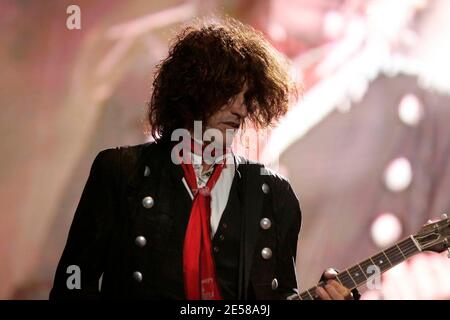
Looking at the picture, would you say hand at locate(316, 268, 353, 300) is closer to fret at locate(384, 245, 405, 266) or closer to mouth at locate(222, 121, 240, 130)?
fret at locate(384, 245, 405, 266)

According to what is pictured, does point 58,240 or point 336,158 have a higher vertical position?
point 336,158

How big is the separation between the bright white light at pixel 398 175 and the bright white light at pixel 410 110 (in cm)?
17

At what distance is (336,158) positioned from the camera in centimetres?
302

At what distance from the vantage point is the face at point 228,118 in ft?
6.82

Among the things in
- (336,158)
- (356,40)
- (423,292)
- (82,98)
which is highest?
(356,40)

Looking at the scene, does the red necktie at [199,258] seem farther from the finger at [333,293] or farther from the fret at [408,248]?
the fret at [408,248]

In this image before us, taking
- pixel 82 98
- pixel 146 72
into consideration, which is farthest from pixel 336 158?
pixel 82 98

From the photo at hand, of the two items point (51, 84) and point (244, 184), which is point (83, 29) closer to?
point (51, 84)

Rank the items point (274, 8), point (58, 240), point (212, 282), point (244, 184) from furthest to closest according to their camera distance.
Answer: point (274, 8) < point (58, 240) < point (244, 184) < point (212, 282)

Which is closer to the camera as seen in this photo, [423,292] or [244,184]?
[244,184]

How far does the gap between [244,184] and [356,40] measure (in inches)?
48.5

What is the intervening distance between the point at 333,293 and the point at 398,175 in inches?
44.9

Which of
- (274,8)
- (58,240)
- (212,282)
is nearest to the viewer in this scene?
(212,282)

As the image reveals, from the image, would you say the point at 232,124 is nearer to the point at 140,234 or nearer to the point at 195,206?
the point at 195,206
